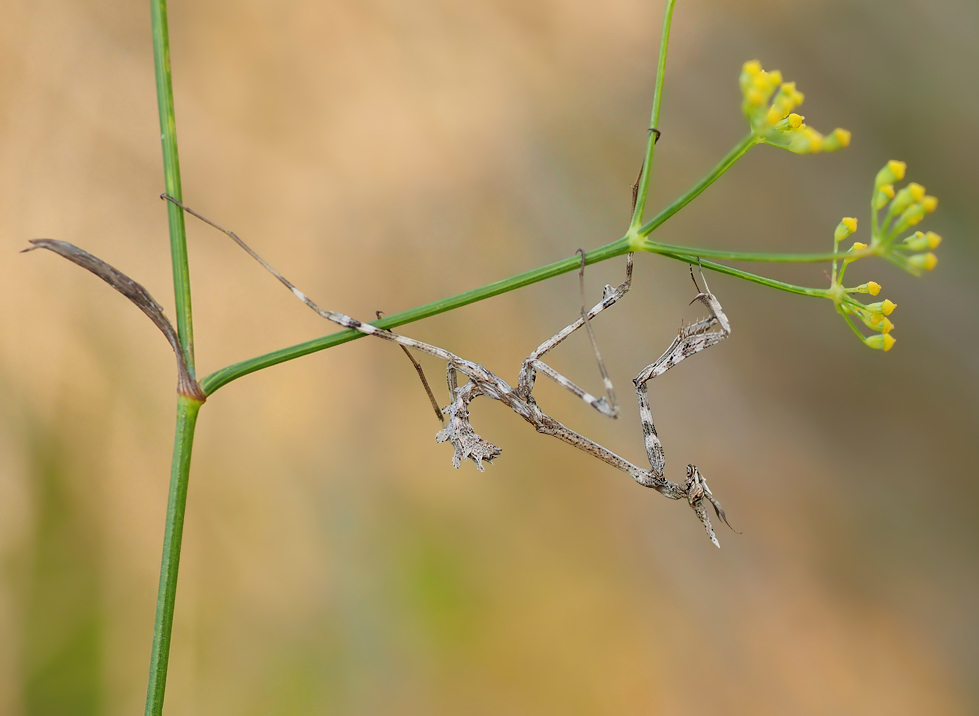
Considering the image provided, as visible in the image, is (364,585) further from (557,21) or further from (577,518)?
(557,21)

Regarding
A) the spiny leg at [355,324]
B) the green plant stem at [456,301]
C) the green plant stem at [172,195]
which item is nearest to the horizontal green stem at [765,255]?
the green plant stem at [456,301]

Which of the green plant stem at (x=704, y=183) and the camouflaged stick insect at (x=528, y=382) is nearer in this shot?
the green plant stem at (x=704, y=183)

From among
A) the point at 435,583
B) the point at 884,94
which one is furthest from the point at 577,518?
the point at 884,94

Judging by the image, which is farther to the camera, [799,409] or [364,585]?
[799,409]

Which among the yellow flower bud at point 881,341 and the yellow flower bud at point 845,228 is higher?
the yellow flower bud at point 845,228

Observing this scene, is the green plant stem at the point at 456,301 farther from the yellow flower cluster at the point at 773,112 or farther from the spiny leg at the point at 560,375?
the spiny leg at the point at 560,375

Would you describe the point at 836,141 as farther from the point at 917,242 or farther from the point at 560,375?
the point at 560,375

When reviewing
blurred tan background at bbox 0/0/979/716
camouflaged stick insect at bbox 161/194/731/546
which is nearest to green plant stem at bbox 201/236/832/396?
camouflaged stick insect at bbox 161/194/731/546
